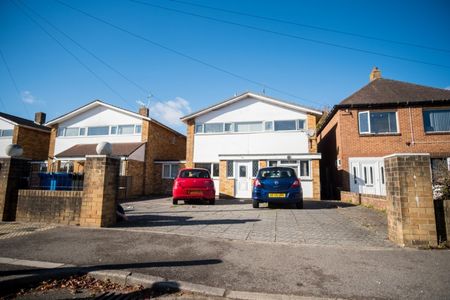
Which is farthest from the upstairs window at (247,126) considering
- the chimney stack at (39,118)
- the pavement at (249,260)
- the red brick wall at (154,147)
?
the chimney stack at (39,118)

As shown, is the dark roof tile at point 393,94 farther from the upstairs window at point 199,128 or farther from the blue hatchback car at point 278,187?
the upstairs window at point 199,128

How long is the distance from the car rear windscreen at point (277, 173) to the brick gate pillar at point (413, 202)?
442 centimetres

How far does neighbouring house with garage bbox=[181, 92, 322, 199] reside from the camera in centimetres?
1490

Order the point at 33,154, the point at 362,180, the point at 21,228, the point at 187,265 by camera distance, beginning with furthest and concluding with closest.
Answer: the point at 33,154 → the point at 362,180 → the point at 21,228 → the point at 187,265

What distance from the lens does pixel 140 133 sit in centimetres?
1928

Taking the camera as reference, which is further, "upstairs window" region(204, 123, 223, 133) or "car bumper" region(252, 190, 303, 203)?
"upstairs window" region(204, 123, 223, 133)

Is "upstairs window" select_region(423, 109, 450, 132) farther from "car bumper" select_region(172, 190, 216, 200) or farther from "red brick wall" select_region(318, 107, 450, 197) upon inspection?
"car bumper" select_region(172, 190, 216, 200)

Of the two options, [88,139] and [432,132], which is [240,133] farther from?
[88,139]

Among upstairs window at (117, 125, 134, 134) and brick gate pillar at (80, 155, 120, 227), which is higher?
upstairs window at (117, 125, 134, 134)

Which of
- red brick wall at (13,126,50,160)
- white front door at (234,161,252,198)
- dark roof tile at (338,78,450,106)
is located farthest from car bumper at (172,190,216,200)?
red brick wall at (13,126,50,160)

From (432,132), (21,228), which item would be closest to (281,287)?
(21,228)

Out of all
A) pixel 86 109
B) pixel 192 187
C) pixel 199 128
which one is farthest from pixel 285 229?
pixel 86 109

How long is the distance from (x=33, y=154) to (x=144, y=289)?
1094 inches

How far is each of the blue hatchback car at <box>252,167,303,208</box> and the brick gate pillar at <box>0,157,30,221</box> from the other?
7486 mm
